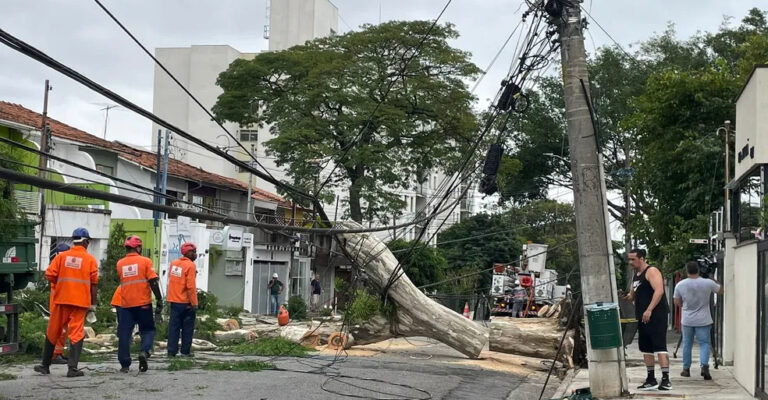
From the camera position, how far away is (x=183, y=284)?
13.6m

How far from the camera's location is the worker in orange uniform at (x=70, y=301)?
11.2 m

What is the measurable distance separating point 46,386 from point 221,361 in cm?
347

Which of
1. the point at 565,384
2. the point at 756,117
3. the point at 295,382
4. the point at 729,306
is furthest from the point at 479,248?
the point at 295,382

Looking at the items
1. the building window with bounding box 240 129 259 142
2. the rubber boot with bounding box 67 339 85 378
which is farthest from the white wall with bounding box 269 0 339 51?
the rubber boot with bounding box 67 339 85 378

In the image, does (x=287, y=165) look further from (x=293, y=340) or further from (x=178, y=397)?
(x=178, y=397)

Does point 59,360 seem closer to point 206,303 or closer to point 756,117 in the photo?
point 756,117

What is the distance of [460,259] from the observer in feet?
194

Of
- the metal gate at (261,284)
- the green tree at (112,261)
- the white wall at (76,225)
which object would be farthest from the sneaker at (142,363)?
the metal gate at (261,284)

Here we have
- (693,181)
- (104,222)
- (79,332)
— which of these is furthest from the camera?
(104,222)

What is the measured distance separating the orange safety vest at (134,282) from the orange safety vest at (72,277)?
66 centimetres

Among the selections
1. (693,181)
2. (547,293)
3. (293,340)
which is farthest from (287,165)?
(293,340)

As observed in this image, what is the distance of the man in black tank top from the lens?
12.0 meters

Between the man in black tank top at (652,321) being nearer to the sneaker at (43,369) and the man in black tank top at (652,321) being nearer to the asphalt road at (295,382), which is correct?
the asphalt road at (295,382)

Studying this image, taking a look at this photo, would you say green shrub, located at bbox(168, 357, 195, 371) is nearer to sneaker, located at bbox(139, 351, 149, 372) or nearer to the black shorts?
sneaker, located at bbox(139, 351, 149, 372)
